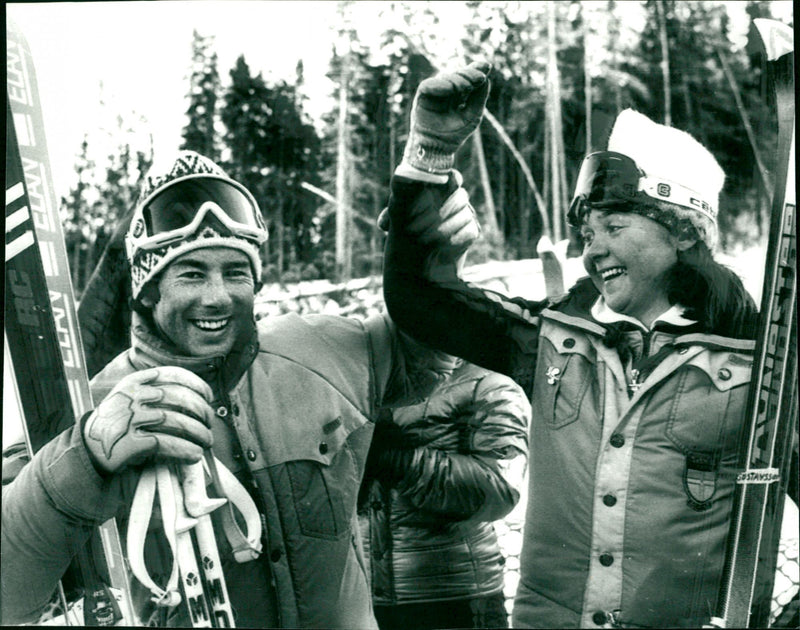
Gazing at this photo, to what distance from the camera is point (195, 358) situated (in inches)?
132

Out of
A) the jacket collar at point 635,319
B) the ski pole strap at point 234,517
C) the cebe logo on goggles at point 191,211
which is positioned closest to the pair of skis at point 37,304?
the cebe logo on goggles at point 191,211

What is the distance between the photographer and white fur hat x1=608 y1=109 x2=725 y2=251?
3303 millimetres

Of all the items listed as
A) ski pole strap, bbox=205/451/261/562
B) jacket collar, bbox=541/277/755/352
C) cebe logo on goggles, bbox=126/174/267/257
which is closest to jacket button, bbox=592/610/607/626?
jacket collar, bbox=541/277/755/352

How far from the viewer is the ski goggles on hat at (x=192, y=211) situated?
3338mm

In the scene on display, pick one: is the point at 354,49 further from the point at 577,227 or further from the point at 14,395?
the point at 14,395

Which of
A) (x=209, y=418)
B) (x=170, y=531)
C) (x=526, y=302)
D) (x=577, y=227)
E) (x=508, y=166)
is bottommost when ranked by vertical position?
(x=170, y=531)

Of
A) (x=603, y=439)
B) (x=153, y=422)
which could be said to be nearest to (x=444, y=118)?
(x=603, y=439)

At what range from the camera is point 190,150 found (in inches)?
135

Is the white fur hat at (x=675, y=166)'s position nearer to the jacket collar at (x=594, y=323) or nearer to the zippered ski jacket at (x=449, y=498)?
the jacket collar at (x=594, y=323)

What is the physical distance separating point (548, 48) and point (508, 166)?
1.45 ft

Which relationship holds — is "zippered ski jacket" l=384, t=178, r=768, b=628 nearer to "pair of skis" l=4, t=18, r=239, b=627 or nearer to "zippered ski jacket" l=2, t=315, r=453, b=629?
"zippered ski jacket" l=2, t=315, r=453, b=629

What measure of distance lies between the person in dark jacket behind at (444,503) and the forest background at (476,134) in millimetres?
543

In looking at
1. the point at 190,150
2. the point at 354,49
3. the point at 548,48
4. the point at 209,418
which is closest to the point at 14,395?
the point at 209,418

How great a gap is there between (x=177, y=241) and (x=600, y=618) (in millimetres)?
1911
